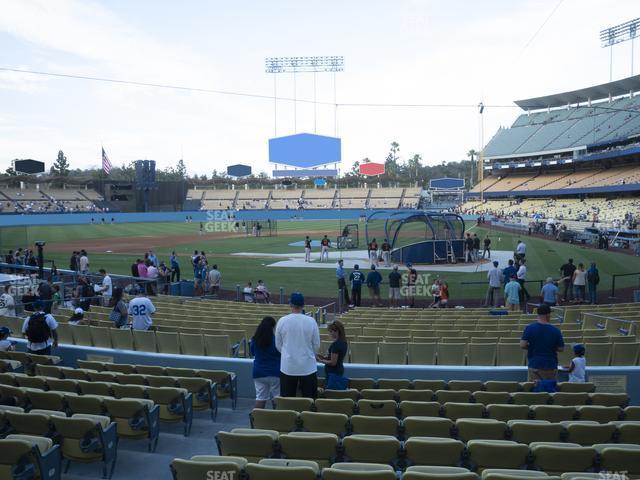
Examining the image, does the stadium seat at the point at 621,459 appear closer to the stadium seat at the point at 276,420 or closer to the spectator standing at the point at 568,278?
the stadium seat at the point at 276,420

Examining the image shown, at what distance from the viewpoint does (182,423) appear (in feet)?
21.7

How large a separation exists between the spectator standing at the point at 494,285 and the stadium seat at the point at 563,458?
13.2 metres

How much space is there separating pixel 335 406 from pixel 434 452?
1487mm

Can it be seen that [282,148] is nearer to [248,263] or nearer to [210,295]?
[248,263]

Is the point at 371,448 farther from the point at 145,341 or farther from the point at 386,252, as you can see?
the point at 386,252

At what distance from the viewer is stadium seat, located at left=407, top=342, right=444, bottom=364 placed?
8812 mm

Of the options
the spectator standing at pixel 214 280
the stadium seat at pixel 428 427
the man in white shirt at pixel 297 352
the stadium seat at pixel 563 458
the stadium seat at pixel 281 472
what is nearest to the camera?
the stadium seat at pixel 281 472

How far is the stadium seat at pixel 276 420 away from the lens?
5.29m

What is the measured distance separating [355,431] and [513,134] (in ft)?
322

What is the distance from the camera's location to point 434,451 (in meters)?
4.48

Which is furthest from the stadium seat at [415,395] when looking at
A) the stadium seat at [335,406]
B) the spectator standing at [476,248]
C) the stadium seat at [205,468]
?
the spectator standing at [476,248]

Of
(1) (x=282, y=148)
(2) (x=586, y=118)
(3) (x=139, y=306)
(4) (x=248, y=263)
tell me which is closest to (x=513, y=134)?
(2) (x=586, y=118)

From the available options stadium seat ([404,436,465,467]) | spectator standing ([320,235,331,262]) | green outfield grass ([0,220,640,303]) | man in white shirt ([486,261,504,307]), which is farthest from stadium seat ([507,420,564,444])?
spectator standing ([320,235,331,262])

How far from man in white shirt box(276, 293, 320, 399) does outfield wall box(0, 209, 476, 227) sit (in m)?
60.2
